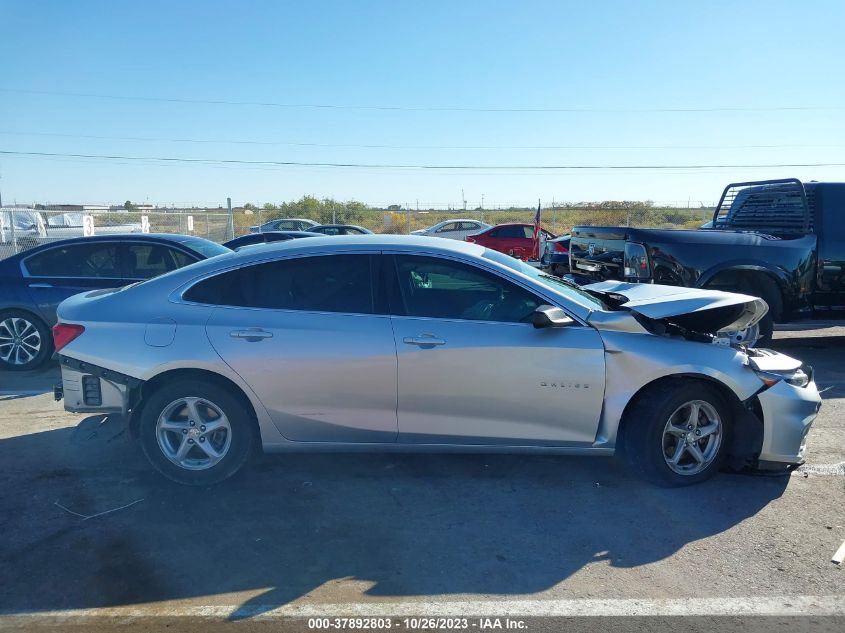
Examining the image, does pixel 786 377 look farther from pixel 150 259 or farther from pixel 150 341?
pixel 150 259

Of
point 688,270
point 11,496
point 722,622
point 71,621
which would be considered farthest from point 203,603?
point 688,270

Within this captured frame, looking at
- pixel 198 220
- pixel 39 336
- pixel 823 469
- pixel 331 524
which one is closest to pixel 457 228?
pixel 198 220

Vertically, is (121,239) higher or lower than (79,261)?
higher

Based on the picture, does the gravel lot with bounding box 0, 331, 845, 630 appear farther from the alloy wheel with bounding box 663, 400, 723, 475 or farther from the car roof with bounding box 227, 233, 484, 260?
Answer: the car roof with bounding box 227, 233, 484, 260

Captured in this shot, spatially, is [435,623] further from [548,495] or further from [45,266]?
[45,266]

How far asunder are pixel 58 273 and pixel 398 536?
6024 millimetres

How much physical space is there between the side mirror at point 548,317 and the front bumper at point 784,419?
4.58ft

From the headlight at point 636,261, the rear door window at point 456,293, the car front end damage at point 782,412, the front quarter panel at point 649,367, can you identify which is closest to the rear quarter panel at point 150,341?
the rear door window at point 456,293

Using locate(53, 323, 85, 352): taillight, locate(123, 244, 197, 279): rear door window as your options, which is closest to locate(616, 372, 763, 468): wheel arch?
locate(53, 323, 85, 352): taillight

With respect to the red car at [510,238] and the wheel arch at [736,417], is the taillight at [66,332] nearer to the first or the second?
the wheel arch at [736,417]

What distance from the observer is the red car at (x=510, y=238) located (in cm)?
2162

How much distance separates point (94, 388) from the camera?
454cm

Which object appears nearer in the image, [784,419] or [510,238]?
[784,419]

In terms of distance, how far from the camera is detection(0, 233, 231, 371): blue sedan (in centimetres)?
774
